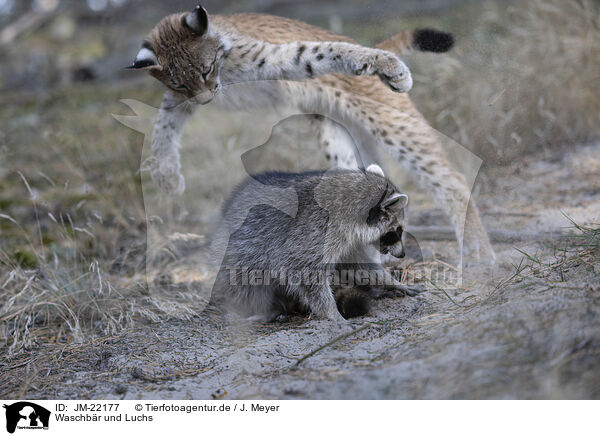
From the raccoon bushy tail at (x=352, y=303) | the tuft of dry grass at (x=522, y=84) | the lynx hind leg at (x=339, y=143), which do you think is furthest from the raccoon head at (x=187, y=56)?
the tuft of dry grass at (x=522, y=84)

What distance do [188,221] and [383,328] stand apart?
2.98 m

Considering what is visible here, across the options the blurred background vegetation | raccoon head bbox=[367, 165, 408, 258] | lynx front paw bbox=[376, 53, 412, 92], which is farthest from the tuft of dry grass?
raccoon head bbox=[367, 165, 408, 258]

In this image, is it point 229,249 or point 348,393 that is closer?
point 348,393

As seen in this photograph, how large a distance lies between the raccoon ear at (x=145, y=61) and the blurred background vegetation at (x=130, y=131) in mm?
917

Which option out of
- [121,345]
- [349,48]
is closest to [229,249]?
[121,345]

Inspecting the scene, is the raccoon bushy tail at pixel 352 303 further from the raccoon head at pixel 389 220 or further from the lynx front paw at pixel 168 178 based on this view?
the lynx front paw at pixel 168 178

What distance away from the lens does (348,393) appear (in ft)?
7.78

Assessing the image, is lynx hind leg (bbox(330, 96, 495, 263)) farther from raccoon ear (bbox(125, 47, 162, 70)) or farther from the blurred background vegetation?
raccoon ear (bbox(125, 47, 162, 70))

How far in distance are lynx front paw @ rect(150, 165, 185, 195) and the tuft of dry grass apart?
9.72 ft

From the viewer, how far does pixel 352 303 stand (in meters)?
3.58

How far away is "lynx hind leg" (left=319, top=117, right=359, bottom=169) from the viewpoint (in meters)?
4.71

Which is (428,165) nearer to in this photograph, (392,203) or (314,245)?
(392,203)

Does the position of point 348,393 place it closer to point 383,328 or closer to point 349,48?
point 383,328
